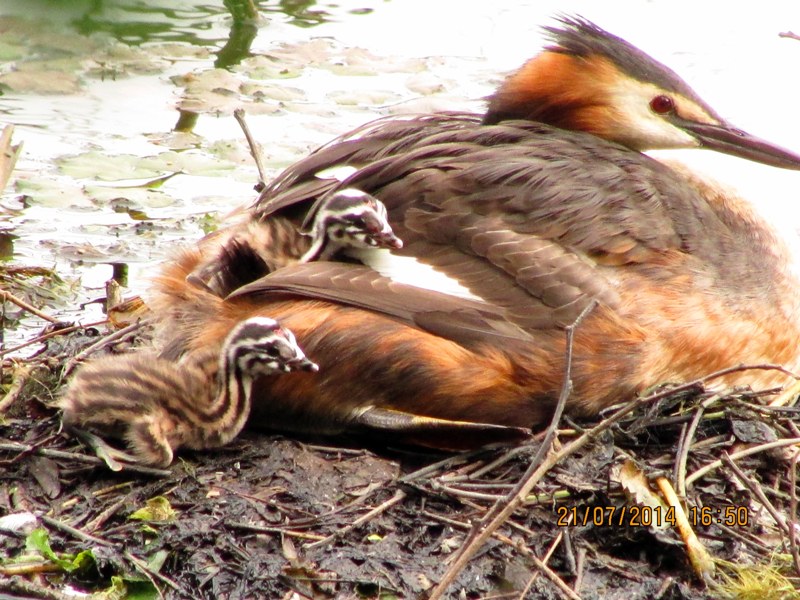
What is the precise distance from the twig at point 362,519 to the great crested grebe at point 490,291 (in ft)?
1.00

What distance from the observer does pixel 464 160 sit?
4574mm

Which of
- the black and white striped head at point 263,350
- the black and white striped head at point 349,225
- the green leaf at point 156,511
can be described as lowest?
the green leaf at point 156,511

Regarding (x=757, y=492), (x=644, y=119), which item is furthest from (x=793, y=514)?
(x=644, y=119)

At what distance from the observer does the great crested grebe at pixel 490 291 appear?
4.34 meters

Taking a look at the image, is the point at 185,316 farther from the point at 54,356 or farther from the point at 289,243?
the point at 54,356

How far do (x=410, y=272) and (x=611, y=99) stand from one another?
3.83 feet

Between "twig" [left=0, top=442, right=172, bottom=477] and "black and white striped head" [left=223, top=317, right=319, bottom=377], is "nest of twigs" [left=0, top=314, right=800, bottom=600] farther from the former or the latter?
"black and white striped head" [left=223, top=317, right=319, bottom=377]

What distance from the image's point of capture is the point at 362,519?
156 inches

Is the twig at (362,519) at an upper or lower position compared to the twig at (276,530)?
upper

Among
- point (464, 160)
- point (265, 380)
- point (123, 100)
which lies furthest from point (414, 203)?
point (123, 100)

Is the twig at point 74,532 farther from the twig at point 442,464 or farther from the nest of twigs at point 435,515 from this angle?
the twig at point 442,464

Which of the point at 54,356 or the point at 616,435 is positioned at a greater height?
the point at 616,435

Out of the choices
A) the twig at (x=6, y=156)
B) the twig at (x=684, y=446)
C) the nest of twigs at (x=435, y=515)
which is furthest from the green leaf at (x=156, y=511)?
the twig at (x=6, y=156)

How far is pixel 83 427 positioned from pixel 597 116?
2.24 metres
